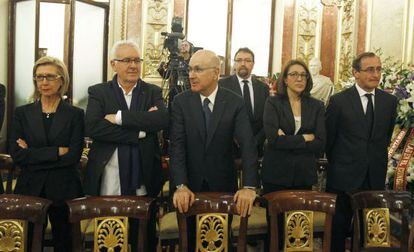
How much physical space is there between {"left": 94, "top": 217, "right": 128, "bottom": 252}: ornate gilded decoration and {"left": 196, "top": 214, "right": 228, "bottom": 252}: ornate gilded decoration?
28 cm

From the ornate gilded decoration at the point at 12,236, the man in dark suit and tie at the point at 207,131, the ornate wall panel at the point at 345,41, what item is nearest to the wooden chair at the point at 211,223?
the man in dark suit and tie at the point at 207,131

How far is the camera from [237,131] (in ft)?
7.59

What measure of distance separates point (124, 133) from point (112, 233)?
0.59m

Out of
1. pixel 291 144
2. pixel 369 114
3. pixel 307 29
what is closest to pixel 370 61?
pixel 369 114

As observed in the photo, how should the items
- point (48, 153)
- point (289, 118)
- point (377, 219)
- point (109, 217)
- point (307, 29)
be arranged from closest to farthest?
1. point (109, 217)
2. point (377, 219)
3. point (48, 153)
4. point (289, 118)
5. point (307, 29)

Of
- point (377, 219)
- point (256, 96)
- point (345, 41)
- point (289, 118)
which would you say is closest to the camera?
point (377, 219)

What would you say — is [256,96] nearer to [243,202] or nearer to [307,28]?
[243,202]

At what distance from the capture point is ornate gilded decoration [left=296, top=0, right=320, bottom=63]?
24.9 ft

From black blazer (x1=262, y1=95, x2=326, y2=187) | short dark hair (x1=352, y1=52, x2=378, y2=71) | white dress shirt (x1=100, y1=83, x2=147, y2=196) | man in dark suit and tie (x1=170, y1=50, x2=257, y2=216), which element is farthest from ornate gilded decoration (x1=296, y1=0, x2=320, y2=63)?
white dress shirt (x1=100, y1=83, x2=147, y2=196)

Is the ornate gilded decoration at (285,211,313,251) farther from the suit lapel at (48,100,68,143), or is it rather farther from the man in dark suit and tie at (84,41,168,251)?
the suit lapel at (48,100,68,143)

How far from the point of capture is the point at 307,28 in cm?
762

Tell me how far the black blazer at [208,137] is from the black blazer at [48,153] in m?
Answer: 0.47

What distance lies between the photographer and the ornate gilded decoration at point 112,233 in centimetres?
181

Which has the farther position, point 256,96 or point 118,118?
point 256,96
